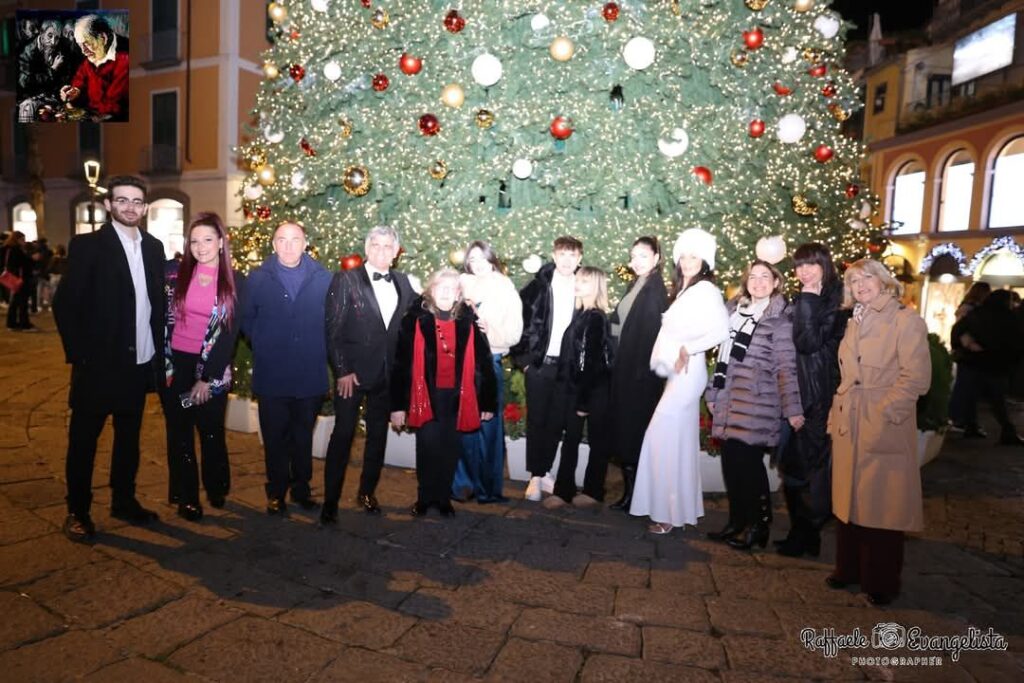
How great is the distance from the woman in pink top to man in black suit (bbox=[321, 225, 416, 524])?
0.66 meters

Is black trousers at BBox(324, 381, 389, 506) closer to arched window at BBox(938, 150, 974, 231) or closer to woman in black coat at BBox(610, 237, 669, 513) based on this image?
woman in black coat at BBox(610, 237, 669, 513)

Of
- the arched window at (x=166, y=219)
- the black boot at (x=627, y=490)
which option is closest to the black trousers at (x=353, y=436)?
the black boot at (x=627, y=490)

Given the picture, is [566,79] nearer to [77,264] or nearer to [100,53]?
[77,264]

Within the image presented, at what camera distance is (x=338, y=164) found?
704 centimetres

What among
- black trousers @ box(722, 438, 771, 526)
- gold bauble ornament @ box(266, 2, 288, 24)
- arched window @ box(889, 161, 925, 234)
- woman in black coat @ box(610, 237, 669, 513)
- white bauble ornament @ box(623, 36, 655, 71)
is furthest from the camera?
arched window @ box(889, 161, 925, 234)

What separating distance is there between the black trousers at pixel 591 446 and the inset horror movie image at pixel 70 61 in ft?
49.3

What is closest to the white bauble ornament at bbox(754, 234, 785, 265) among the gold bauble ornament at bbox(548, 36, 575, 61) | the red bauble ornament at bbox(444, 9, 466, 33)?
the gold bauble ornament at bbox(548, 36, 575, 61)

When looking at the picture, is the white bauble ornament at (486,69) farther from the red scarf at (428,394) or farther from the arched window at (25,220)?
the arched window at (25,220)

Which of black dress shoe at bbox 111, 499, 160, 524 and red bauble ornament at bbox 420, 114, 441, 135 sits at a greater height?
red bauble ornament at bbox 420, 114, 441, 135

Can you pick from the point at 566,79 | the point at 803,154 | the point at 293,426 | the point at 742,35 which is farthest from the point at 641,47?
the point at 293,426

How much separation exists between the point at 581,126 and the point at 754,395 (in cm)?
360

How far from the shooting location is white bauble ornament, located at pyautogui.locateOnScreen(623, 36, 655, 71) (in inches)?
239

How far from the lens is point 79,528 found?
3.90m

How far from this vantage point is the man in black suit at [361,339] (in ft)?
14.4
